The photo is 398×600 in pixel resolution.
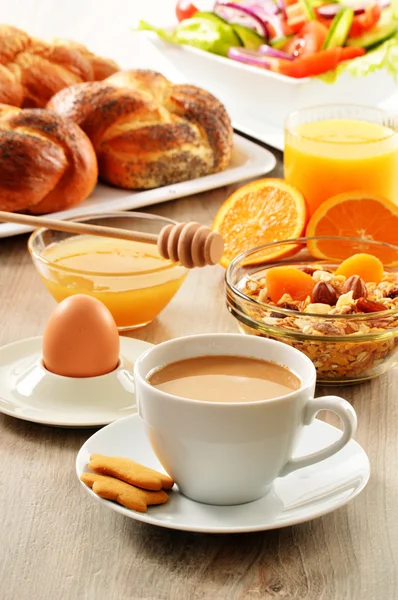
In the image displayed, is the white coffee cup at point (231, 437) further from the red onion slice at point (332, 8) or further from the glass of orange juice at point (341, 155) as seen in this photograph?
the red onion slice at point (332, 8)

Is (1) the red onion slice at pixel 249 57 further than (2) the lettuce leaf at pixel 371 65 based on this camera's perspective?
Yes

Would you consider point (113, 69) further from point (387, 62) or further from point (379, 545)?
point (379, 545)

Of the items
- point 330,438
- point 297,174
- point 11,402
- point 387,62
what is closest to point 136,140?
point 297,174

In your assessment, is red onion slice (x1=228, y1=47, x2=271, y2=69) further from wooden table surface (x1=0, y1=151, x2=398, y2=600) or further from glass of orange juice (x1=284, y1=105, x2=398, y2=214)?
wooden table surface (x1=0, y1=151, x2=398, y2=600)

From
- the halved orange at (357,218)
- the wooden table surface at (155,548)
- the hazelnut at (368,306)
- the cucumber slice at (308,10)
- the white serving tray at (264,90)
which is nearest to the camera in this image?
the wooden table surface at (155,548)

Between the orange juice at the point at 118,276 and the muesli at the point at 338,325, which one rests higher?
the muesli at the point at 338,325

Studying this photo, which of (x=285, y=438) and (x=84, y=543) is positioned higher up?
(x=285, y=438)

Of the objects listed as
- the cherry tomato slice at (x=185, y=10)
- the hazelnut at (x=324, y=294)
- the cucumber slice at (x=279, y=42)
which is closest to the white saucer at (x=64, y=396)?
the hazelnut at (x=324, y=294)

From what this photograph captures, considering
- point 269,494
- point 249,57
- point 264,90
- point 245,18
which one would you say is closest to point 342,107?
point 264,90
